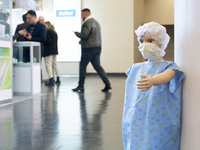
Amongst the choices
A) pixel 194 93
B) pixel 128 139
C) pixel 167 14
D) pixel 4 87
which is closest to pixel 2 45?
pixel 4 87

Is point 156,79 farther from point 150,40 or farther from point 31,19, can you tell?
point 31,19

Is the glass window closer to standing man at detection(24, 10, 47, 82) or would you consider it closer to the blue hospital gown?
standing man at detection(24, 10, 47, 82)

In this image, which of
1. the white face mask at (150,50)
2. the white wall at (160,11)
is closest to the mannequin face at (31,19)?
the white face mask at (150,50)

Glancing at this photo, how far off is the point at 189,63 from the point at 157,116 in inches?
13.8

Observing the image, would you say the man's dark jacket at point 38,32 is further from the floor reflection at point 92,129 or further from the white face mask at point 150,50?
the white face mask at point 150,50

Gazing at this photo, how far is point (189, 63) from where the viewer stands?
1.54 meters

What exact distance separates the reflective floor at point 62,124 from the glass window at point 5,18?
1.29 meters

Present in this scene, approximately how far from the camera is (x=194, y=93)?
1466 mm

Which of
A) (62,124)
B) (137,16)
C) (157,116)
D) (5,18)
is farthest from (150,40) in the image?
(137,16)

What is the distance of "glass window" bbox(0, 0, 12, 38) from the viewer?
5750 mm

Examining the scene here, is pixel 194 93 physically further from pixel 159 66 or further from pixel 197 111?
pixel 159 66

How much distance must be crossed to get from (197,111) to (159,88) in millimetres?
324

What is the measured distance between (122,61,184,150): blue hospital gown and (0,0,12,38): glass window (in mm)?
4473

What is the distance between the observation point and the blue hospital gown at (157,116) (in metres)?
1.69
